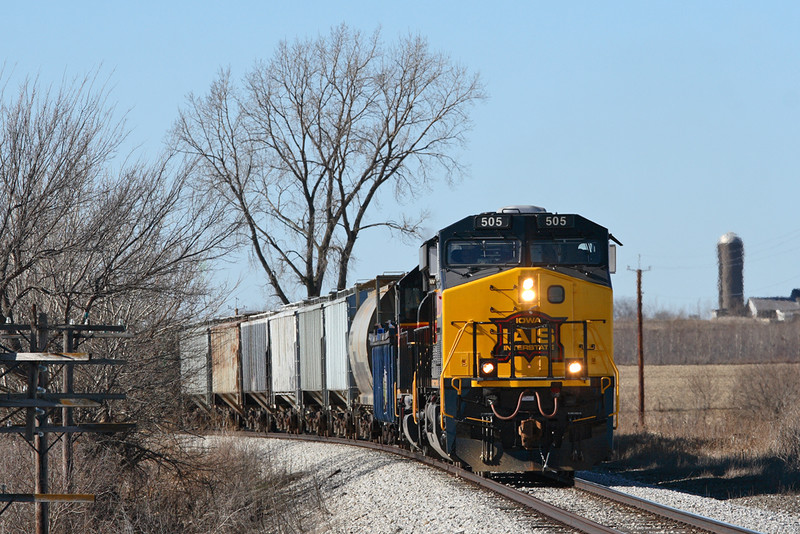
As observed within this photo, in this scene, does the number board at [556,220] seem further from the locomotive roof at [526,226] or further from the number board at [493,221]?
the number board at [493,221]

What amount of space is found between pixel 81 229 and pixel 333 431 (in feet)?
41.1

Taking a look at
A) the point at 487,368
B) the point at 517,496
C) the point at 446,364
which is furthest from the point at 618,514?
the point at 446,364

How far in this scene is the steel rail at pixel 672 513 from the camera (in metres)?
9.60

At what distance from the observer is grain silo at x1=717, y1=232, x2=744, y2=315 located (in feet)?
325

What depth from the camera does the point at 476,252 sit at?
13.0m

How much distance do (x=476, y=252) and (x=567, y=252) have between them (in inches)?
45.2

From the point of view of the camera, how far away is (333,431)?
24922 millimetres

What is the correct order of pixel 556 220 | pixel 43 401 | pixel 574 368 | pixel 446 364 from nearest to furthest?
pixel 43 401 < pixel 574 368 < pixel 446 364 < pixel 556 220

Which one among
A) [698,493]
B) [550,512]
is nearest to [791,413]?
[698,493]

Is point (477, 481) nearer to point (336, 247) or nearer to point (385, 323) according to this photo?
point (385, 323)

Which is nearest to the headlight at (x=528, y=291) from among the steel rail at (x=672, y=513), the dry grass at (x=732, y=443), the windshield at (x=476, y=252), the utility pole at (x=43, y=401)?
the windshield at (x=476, y=252)

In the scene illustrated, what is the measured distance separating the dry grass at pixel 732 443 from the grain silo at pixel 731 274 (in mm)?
66205

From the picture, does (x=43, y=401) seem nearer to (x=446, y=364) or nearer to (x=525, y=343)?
(x=446, y=364)

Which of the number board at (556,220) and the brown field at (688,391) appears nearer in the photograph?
the number board at (556,220)
